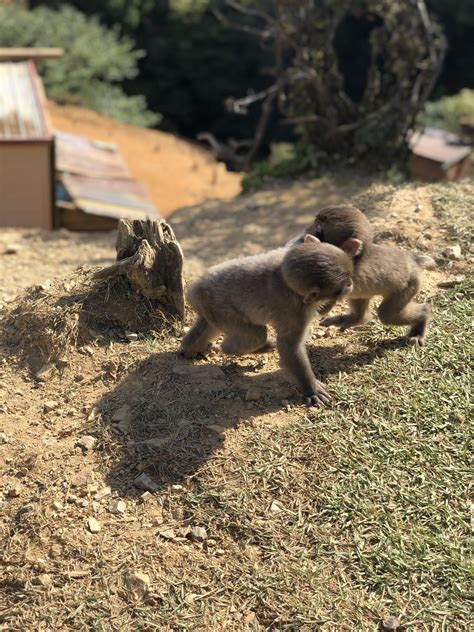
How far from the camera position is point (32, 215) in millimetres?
14852

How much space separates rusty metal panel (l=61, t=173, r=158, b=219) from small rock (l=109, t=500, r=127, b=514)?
961 cm

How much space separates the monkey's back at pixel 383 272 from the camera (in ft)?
19.9

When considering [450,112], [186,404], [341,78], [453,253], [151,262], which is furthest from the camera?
[450,112]

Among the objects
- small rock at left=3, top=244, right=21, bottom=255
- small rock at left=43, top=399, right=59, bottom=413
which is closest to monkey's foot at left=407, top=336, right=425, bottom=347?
small rock at left=43, top=399, right=59, bottom=413

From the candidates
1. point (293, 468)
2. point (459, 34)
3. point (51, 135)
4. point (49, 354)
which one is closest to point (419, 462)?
point (293, 468)

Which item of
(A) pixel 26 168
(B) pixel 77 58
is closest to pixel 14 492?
(A) pixel 26 168

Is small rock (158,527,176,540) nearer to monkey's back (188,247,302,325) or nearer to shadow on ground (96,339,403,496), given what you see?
shadow on ground (96,339,403,496)

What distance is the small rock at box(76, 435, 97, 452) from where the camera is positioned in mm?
5508

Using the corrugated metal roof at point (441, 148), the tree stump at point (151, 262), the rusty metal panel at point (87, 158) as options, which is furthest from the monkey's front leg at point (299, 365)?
the corrugated metal roof at point (441, 148)

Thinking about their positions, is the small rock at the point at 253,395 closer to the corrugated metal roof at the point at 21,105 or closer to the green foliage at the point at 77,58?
the corrugated metal roof at the point at 21,105

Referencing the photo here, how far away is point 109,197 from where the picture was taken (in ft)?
51.1

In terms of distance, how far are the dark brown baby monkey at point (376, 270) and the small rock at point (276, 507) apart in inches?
72.2

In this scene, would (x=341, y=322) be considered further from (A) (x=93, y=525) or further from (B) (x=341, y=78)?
(B) (x=341, y=78)

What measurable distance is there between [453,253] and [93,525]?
4.45 m
